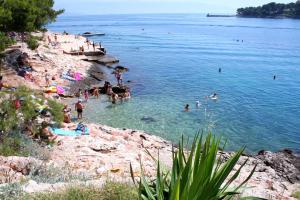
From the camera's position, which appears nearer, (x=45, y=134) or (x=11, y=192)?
(x=11, y=192)

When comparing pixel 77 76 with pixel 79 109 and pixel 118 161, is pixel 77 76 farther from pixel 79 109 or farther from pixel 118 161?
pixel 118 161

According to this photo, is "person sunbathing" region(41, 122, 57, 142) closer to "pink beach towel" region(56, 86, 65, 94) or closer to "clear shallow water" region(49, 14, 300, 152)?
"clear shallow water" region(49, 14, 300, 152)

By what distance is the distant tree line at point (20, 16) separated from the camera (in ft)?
76.2

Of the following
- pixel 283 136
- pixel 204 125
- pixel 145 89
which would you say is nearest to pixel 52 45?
pixel 145 89

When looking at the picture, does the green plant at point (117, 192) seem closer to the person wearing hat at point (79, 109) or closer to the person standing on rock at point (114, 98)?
the person wearing hat at point (79, 109)

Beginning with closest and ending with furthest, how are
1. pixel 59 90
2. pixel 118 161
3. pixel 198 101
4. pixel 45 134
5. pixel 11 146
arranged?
pixel 11 146
pixel 118 161
pixel 45 134
pixel 59 90
pixel 198 101

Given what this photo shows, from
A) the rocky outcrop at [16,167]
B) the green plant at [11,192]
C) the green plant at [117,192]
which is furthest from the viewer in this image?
the rocky outcrop at [16,167]

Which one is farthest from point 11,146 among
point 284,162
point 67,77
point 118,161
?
point 67,77

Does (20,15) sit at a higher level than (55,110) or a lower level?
higher

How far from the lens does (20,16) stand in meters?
26.0

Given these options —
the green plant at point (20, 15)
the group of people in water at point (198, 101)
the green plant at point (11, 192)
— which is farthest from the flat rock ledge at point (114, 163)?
the green plant at point (20, 15)

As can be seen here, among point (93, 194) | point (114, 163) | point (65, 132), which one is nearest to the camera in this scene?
point (93, 194)

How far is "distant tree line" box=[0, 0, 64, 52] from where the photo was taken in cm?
2323

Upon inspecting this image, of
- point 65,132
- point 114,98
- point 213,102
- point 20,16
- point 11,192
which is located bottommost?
point 213,102
